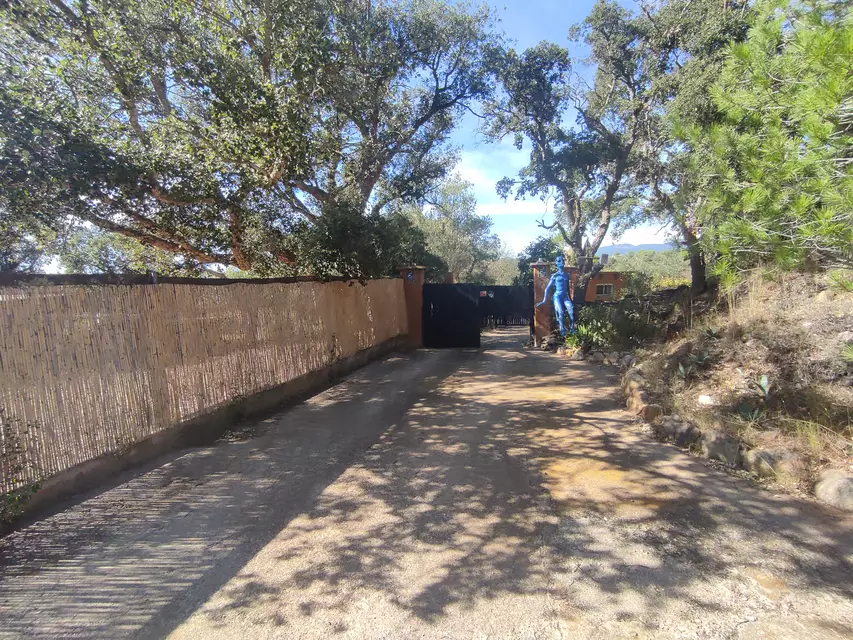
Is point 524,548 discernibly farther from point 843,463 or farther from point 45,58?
point 45,58

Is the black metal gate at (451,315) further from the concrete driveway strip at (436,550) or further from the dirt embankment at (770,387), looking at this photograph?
the concrete driveway strip at (436,550)

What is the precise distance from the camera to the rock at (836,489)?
3441 mm

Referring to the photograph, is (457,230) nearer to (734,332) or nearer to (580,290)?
(580,290)

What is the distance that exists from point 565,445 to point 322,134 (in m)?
7.54

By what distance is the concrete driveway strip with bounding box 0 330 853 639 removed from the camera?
2.48 m

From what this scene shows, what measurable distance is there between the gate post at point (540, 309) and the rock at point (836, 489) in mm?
7932

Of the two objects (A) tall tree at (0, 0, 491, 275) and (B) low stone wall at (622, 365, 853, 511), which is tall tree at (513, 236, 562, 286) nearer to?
(A) tall tree at (0, 0, 491, 275)

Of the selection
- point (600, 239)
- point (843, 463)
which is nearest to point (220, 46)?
point (843, 463)

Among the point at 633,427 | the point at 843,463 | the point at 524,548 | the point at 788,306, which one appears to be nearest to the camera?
the point at 524,548

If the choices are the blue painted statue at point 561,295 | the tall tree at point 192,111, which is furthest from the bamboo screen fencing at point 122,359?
the blue painted statue at point 561,295

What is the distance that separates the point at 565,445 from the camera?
4.94m

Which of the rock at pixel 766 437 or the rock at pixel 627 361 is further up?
the rock at pixel 627 361

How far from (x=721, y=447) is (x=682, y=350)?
2797 millimetres

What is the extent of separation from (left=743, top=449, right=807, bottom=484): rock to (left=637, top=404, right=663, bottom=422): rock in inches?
51.6
